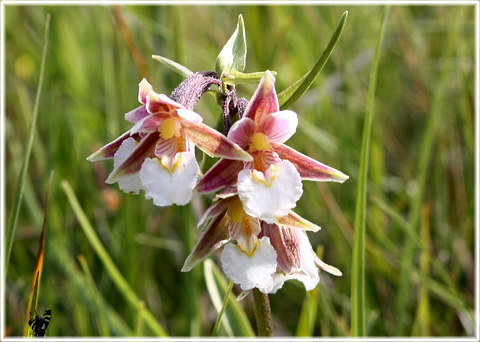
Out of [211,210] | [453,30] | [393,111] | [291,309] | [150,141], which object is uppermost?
[453,30]

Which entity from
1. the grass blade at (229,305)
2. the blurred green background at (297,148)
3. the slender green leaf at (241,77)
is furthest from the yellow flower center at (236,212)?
the blurred green background at (297,148)

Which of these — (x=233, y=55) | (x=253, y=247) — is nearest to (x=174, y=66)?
(x=233, y=55)

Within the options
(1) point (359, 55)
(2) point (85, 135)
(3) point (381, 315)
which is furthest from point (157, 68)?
(3) point (381, 315)

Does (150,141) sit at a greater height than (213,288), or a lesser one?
greater

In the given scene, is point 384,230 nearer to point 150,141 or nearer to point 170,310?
point 170,310

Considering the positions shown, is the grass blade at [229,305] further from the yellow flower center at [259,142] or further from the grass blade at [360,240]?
the yellow flower center at [259,142]

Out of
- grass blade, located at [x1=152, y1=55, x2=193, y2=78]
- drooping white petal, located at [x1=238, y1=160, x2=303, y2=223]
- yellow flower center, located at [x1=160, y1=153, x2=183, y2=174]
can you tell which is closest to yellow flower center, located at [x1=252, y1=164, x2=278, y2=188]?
drooping white petal, located at [x1=238, y1=160, x2=303, y2=223]

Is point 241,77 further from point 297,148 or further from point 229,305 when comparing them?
point 297,148
